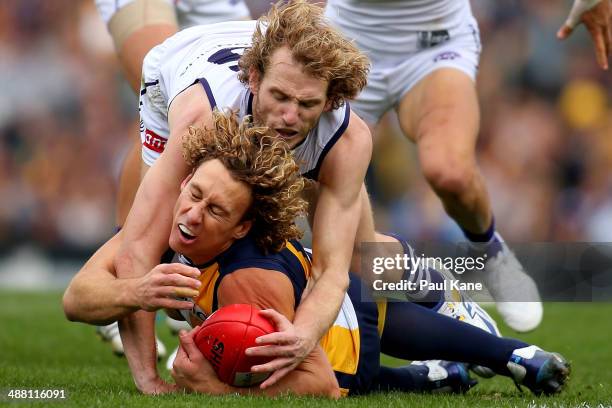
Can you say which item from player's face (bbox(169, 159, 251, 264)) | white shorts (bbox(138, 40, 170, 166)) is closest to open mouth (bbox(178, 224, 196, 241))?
player's face (bbox(169, 159, 251, 264))

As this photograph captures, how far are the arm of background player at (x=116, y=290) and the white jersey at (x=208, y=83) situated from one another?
765mm

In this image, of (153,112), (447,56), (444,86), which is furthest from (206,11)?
(153,112)

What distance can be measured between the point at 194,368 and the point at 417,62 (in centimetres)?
302

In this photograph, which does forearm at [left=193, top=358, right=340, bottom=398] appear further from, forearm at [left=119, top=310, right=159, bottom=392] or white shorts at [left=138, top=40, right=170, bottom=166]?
white shorts at [left=138, top=40, right=170, bottom=166]

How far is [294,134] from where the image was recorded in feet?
15.1

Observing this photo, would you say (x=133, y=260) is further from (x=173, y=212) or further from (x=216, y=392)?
(x=216, y=392)

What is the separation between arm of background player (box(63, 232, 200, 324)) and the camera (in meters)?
4.11

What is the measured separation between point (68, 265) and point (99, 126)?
5.76ft

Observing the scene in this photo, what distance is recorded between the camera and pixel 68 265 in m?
13.5

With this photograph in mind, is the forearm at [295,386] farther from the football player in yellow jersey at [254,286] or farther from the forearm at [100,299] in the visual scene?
the forearm at [100,299]

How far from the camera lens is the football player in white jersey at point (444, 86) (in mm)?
6203

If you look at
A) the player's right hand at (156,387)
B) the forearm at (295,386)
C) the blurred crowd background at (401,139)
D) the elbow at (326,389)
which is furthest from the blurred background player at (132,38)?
the blurred crowd background at (401,139)

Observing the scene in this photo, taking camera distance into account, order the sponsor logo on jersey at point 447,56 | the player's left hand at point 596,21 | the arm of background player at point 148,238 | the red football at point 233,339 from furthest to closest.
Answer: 1. the sponsor logo on jersey at point 447,56
2. the player's left hand at point 596,21
3. the arm of background player at point 148,238
4. the red football at point 233,339

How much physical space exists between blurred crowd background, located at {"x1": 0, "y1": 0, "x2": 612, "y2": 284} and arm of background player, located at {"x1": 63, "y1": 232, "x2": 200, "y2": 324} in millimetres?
7250
